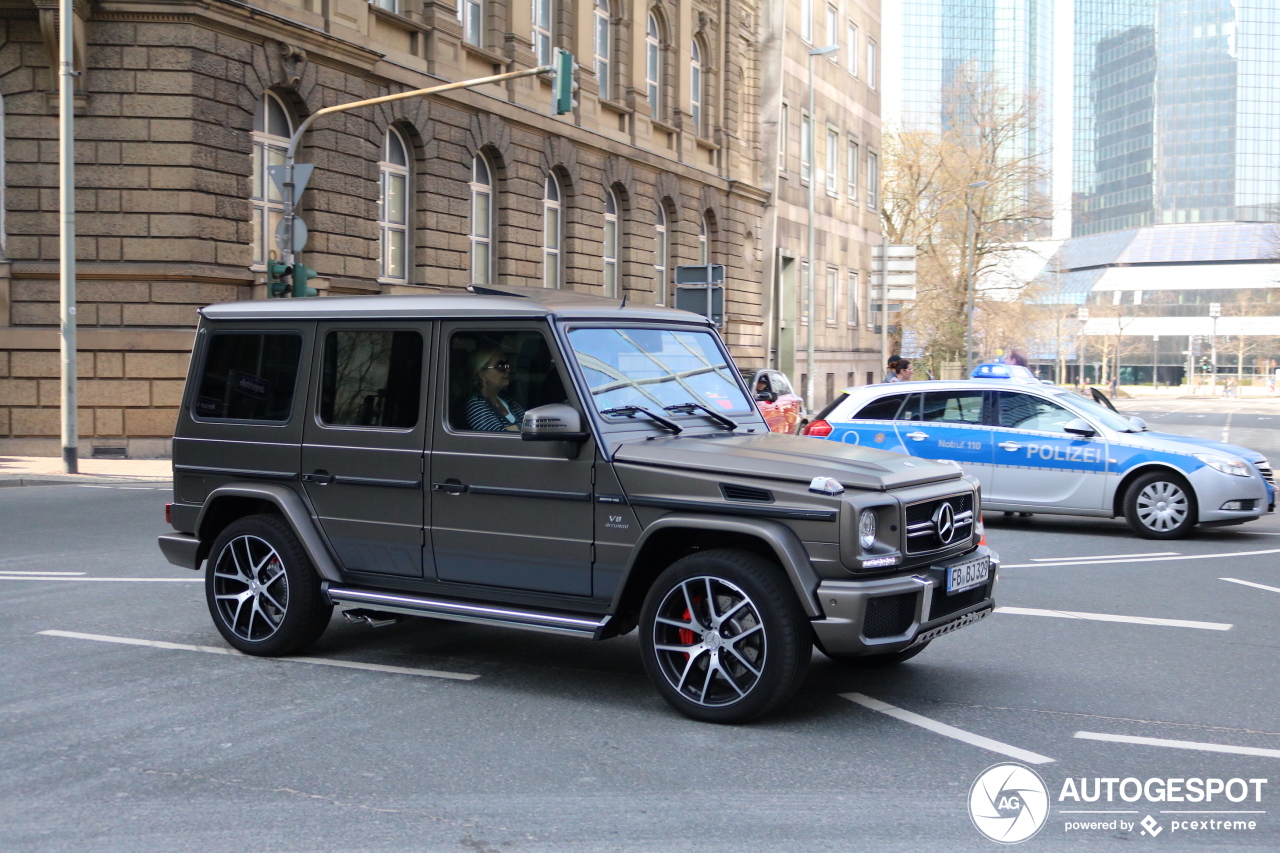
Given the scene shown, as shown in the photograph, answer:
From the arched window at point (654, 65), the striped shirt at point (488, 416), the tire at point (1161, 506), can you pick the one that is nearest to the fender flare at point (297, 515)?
the striped shirt at point (488, 416)

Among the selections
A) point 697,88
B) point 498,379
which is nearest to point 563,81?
point 498,379

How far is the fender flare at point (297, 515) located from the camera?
22.5ft

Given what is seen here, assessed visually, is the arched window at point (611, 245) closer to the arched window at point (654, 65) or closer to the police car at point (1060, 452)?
the arched window at point (654, 65)

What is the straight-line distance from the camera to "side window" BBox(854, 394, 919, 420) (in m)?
14.4

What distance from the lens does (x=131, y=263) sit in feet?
69.5

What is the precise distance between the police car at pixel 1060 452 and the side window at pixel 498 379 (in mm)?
7418

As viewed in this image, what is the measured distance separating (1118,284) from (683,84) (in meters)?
105

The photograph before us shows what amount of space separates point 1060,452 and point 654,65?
26.1 metres

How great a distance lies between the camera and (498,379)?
6504 mm

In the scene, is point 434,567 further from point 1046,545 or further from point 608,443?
point 1046,545

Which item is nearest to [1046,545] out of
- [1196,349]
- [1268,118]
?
[1196,349]

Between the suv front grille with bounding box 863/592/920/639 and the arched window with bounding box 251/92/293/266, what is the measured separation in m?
18.9

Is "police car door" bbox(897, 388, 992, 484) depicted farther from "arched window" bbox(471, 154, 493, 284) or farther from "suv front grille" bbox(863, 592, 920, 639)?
"arched window" bbox(471, 154, 493, 284)

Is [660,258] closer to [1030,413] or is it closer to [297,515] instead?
[1030,413]
